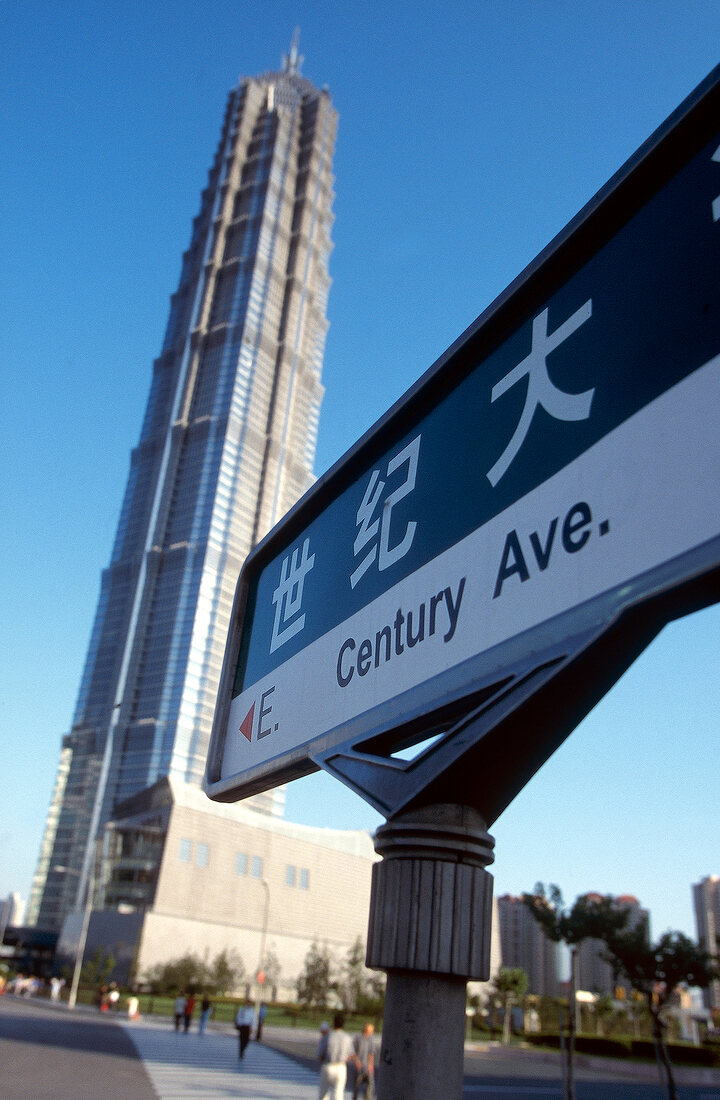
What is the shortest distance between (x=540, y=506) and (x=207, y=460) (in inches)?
4896

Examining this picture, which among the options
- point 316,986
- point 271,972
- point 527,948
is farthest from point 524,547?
point 527,948

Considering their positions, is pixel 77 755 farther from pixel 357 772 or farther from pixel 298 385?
pixel 357 772

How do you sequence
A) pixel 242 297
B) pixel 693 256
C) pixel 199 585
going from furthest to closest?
pixel 242 297 < pixel 199 585 < pixel 693 256

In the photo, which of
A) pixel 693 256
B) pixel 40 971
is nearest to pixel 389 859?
pixel 693 256

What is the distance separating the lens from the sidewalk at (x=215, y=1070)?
1377cm

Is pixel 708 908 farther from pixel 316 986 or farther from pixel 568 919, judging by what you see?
pixel 568 919

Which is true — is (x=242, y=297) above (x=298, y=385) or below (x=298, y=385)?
above

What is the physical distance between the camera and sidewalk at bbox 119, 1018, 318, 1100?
542 inches

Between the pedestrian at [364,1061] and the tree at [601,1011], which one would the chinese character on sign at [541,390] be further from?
the tree at [601,1011]

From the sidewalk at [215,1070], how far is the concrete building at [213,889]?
134 feet

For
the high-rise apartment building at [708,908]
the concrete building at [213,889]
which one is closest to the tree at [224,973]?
the concrete building at [213,889]

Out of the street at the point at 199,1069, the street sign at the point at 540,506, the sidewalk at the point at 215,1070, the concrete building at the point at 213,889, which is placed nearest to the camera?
the street sign at the point at 540,506

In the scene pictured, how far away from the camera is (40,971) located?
80.7 m

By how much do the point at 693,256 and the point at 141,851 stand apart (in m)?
81.3
